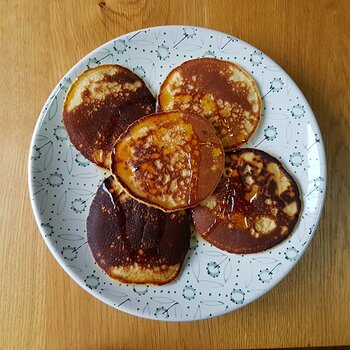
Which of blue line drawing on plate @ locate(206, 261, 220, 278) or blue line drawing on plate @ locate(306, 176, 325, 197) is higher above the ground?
blue line drawing on plate @ locate(306, 176, 325, 197)

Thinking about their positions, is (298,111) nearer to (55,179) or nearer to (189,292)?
(189,292)

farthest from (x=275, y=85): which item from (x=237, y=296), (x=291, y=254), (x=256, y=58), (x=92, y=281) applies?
(x=92, y=281)

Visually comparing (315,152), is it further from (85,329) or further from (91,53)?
(85,329)

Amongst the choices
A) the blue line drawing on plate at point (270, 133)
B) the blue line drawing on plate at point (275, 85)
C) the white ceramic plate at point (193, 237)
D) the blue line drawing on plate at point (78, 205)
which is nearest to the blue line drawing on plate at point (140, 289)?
the white ceramic plate at point (193, 237)

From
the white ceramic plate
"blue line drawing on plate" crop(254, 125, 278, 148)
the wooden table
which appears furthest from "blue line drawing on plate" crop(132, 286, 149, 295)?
"blue line drawing on plate" crop(254, 125, 278, 148)

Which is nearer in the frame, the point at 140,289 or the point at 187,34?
the point at 140,289

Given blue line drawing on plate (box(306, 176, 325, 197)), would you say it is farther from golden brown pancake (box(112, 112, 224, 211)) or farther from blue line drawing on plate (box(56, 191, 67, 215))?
blue line drawing on plate (box(56, 191, 67, 215))
